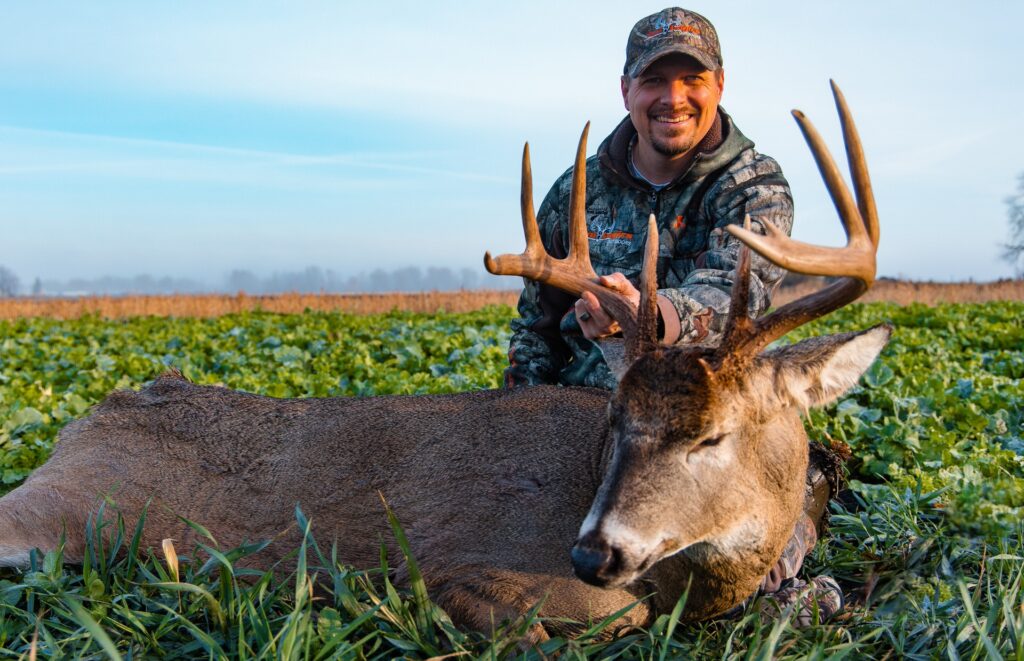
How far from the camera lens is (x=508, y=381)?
535 cm

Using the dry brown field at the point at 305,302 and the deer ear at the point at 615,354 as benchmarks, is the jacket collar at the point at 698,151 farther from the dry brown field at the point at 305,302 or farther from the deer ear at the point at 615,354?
the dry brown field at the point at 305,302

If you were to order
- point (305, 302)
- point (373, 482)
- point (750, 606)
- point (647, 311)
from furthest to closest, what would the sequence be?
1. point (305, 302)
2. point (373, 482)
3. point (750, 606)
4. point (647, 311)

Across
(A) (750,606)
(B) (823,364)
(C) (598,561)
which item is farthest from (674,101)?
(C) (598,561)

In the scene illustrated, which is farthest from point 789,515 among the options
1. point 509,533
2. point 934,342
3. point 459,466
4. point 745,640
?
point 934,342

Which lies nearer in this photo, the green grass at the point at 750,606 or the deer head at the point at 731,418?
A: the deer head at the point at 731,418

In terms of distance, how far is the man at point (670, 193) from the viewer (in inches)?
181

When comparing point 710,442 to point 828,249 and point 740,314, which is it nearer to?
point 740,314

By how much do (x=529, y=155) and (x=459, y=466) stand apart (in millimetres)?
1345

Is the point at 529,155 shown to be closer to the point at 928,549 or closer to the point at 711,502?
the point at 711,502

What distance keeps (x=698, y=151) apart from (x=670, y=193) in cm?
27

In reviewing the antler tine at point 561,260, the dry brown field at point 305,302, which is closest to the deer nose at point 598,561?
the antler tine at point 561,260

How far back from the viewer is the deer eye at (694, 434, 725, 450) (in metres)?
2.78

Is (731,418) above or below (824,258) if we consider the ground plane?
below

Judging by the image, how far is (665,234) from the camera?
4855 millimetres
